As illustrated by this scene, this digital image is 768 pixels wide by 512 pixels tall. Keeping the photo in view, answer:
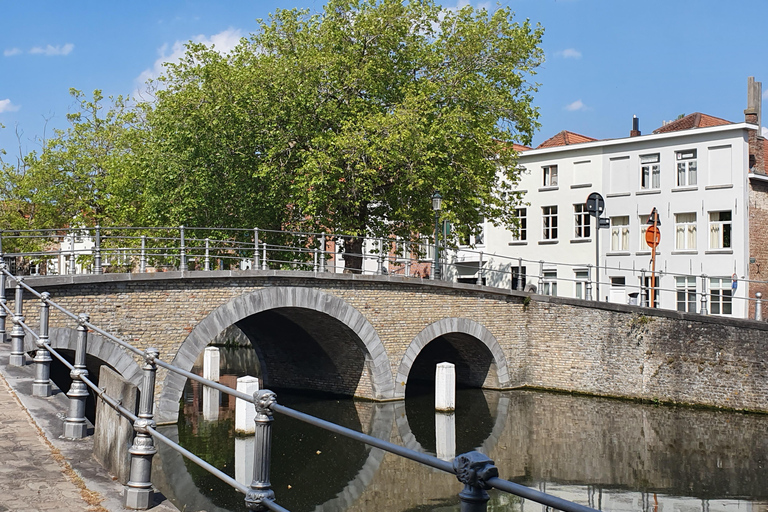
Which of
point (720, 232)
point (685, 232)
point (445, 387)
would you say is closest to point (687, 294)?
point (685, 232)

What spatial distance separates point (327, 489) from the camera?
12.5m

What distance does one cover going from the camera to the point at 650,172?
107 feet

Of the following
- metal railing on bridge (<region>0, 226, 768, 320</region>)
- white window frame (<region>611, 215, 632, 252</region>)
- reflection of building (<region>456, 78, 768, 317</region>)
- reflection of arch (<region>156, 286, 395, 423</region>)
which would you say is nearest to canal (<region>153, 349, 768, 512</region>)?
reflection of arch (<region>156, 286, 395, 423</region>)

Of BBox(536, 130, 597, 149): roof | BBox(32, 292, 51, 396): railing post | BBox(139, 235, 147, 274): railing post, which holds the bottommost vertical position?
BBox(32, 292, 51, 396): railing post

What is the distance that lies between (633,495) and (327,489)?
490 cm

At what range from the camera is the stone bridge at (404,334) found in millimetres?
15758

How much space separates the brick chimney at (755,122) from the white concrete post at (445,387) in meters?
17.8

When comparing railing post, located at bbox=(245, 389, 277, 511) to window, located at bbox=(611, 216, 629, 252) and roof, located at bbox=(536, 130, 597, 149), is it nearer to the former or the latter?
window, located at bbox=(611, 216, 629, 252)

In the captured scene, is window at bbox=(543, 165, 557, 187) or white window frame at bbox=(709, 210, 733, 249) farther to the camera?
window at bbox=(543, 165, 557, 187)

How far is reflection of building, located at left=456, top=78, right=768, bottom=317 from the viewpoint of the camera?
30.1 meters

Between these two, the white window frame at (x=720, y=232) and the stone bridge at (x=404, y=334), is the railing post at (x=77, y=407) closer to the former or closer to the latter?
the stone bridge at (x=404, y=334)

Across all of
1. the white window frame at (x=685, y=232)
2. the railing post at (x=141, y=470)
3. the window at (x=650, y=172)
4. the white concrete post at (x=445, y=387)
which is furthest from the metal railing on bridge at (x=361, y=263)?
the railing post at (x=141, y=470)

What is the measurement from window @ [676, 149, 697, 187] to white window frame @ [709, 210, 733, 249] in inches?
63.7

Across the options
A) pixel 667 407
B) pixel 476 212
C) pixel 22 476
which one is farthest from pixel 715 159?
pixel 22 476
